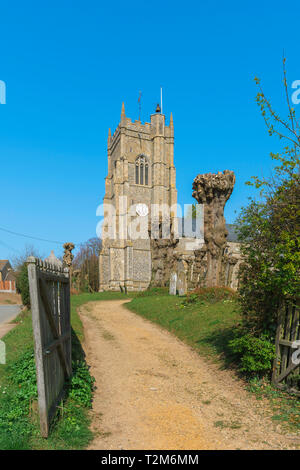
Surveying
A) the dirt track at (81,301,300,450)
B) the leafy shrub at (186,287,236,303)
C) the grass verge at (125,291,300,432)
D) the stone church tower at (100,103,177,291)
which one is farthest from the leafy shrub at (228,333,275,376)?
the stone church tower at (100,103,177,291)

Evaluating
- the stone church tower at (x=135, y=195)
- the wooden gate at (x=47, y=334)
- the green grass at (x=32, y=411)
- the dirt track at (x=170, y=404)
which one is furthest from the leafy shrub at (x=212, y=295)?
the stone church tower at (x=135, y=195)

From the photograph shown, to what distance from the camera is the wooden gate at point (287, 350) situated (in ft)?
18.0

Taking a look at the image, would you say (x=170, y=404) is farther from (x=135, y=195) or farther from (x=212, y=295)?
(x=135, y=195)

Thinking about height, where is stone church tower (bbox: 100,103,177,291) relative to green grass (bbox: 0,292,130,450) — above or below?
above

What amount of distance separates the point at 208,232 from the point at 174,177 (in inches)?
1345

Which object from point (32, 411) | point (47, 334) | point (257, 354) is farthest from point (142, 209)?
point (32, 411)

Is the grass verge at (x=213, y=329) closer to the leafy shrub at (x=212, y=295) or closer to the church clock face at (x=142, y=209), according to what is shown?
the leafy shrub at (x=212, y=295)

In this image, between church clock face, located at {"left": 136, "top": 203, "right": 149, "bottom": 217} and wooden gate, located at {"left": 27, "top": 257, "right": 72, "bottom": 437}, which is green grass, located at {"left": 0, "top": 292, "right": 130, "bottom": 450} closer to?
wooden gate, located at {"left": 27, "top": 257, "right": 72, "bottom": 437}

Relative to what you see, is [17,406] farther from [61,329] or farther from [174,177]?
[174,177]

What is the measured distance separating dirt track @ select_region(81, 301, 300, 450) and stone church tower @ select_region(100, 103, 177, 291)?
32571mm

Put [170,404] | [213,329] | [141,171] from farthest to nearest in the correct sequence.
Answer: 1. [141,171]
2. [213,329]
3. [170,404]

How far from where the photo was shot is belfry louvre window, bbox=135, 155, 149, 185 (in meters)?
48.0

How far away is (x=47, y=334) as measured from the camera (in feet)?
14.8

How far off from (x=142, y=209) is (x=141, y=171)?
6.39 meters
